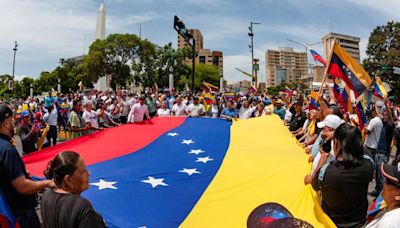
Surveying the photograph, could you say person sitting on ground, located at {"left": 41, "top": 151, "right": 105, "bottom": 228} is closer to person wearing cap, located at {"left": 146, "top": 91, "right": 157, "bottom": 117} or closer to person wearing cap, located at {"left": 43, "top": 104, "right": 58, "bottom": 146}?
person wearing cap, located at {"left": 146, "top": 91, "right": 157, "bottom": 117}

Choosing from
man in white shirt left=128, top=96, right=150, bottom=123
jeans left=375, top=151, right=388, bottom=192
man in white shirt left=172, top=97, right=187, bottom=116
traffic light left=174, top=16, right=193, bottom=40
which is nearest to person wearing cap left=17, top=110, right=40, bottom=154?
man in white shirt left=128, top=96, right=150, bottom=123

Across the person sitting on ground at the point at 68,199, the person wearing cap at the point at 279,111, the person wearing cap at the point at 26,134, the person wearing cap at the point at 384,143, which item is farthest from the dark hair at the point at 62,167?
the person wearing cap at the point at 279,111

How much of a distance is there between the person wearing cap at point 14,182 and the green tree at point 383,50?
42.9 meters

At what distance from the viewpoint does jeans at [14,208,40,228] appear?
2.98m

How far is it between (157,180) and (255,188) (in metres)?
1.46

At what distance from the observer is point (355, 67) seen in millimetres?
6156

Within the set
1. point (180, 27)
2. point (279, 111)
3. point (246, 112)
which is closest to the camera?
point (279, 111)

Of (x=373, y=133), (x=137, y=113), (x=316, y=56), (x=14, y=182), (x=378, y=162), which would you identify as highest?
(x=316, y=56)

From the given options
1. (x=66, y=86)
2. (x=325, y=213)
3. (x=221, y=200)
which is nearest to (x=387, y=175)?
(x=325, y=213)

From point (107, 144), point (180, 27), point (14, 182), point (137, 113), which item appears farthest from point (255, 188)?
point (180, 27)

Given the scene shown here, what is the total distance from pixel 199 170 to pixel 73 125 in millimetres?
6191

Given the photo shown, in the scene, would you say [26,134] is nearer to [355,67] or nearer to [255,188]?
[255,188]

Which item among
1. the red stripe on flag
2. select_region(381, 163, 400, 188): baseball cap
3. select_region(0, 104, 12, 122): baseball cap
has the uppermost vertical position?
select_region(0, 104, 12, 122): baseball cap

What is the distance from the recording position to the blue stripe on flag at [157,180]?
4191 mm
